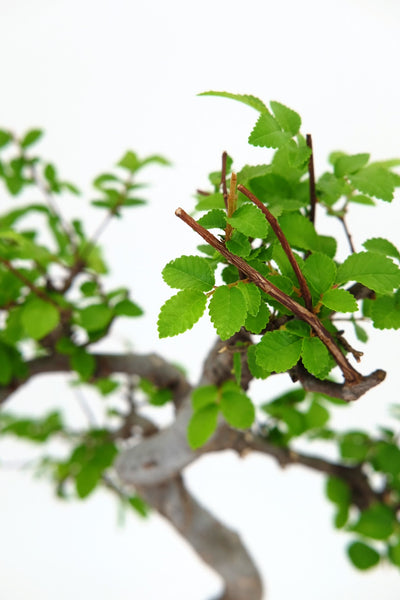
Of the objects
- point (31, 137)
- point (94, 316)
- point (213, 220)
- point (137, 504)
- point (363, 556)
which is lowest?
point (137, 504)

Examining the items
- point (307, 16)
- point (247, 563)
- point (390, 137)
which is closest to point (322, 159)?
point (390, 137)

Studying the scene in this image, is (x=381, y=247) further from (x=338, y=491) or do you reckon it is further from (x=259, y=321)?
(x=338, y=491)

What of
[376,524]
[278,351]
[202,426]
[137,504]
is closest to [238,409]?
[202,426]

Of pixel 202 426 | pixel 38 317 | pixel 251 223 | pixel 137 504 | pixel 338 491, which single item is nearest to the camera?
pixel 251 223

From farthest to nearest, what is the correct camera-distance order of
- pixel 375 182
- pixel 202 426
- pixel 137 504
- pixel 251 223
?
pixel 137 504
pixel 202 426
pixel 375 182
pixel 251 223

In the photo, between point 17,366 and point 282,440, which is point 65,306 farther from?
point 282,440

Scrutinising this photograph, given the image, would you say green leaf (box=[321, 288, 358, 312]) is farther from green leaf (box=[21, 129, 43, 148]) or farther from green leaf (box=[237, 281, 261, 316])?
green leaf (box=[21, 129, 43, 148])

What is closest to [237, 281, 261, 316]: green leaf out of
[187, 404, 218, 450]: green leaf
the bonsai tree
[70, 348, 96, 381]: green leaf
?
the bonsai tree
